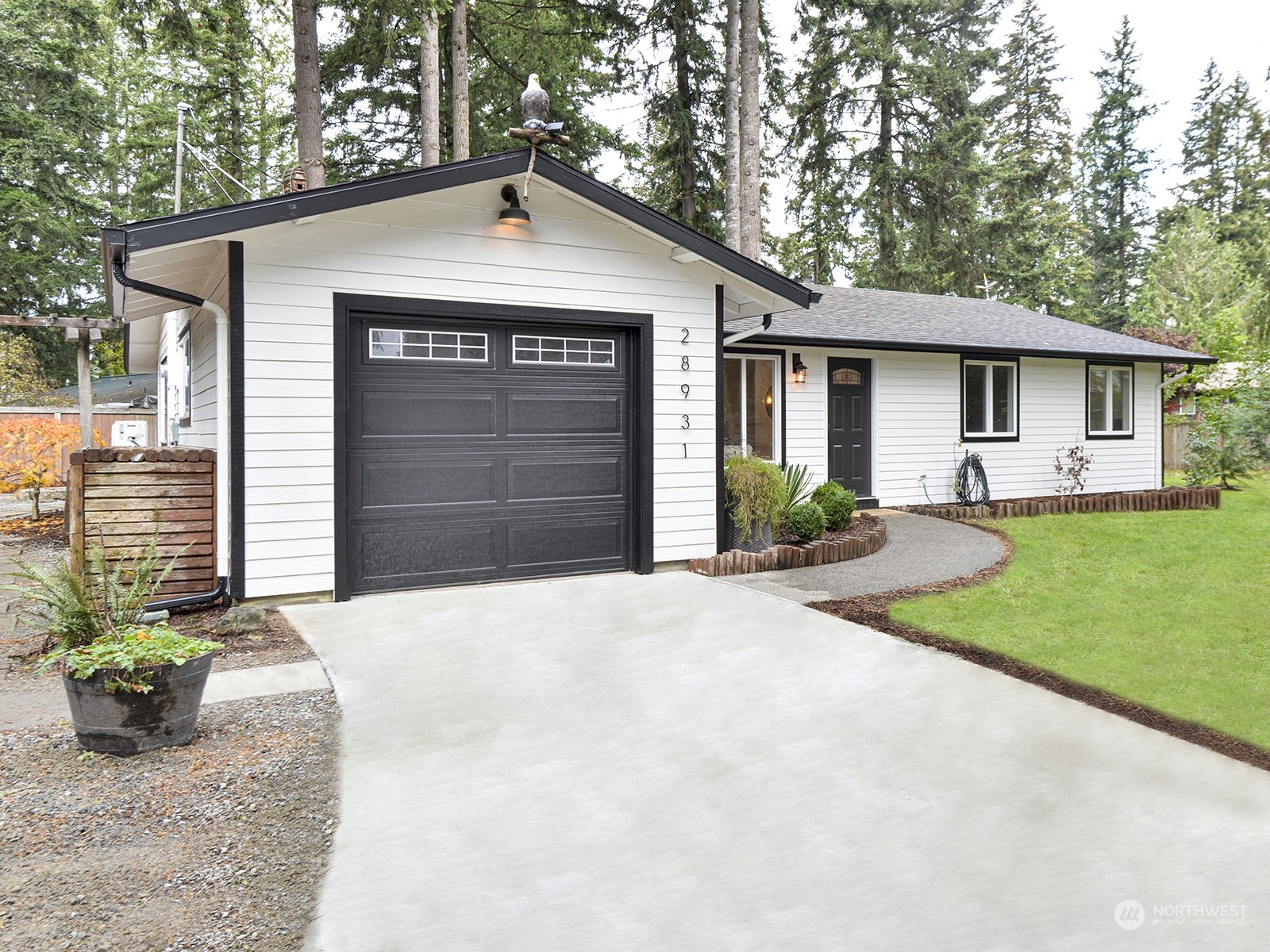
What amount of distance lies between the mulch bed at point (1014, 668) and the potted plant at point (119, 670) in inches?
162

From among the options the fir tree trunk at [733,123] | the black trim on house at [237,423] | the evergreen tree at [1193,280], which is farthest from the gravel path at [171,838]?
the evergreen tree at [1193,280]

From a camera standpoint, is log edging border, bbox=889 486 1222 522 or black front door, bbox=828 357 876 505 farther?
black front door, bbox=828 357 876 505

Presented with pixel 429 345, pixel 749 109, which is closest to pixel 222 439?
pixel 429 345

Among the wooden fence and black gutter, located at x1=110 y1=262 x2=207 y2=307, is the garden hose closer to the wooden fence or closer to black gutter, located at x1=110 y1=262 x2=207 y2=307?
the wooden fence

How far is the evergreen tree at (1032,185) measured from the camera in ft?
77.3

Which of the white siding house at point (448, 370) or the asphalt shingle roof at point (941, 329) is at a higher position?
the asphalt shingle roof at point (941, 329)

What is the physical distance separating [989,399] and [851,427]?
2.82 m

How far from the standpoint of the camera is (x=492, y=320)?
6469 mm

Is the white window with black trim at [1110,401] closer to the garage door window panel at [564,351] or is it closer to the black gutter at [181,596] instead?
the garage door window panel at [564,351]

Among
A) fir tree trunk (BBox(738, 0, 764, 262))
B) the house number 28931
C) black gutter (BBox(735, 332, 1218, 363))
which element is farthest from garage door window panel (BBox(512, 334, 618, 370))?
fir tree trunk (BBox(738, 0, 764, 262))

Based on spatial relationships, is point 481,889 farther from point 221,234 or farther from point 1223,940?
point 221,234

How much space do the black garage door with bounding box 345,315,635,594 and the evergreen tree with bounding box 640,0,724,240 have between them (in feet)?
35.5

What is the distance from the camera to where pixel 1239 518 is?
1184cm

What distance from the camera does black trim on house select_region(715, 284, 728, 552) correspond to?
743 cm
